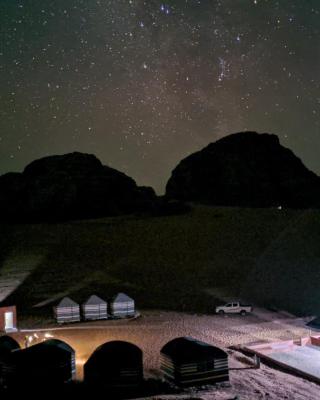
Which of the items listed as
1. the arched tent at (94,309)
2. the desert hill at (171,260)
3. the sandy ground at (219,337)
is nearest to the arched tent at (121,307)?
the arched tent at (94,309)

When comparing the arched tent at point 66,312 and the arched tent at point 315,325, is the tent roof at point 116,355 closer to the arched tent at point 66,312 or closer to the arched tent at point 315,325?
the arched tent at point 315,325

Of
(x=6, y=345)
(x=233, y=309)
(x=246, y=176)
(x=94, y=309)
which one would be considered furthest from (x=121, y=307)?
(x=246, y=176)

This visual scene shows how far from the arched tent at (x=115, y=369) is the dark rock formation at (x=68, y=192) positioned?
38.9 meters

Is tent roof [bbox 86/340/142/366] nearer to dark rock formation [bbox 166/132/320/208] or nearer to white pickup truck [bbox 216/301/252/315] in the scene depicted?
white pickup truck [bbox 216/301/252/315]

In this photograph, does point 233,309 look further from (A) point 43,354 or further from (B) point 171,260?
(B) point 171,260

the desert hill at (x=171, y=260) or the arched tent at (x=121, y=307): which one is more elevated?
the desert hill at (x=171, y=260)

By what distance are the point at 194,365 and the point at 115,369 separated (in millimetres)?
2007

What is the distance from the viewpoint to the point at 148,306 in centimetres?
2378

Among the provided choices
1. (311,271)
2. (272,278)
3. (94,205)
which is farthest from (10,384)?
(94,205)

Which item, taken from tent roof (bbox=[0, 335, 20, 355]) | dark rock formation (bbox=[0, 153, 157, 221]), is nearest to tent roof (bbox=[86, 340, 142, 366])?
tent roof (bbox=[0, 335, 20, 355])

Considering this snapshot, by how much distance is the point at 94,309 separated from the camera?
21.1 m

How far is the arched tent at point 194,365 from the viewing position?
1227 centimetres

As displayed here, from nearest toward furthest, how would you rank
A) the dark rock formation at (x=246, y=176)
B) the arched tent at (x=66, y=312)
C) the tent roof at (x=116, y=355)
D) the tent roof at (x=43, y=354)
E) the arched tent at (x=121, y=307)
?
1. the tent roof at (x=116, y=355)
2. the tent roof at (x=43, y=354)
3. the arched tent at (x=66, y=312)
4. the arched tent at (x=121, y=307)
5. the dark rock formation at (x=246, y=176)

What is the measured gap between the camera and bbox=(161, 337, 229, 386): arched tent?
1227 centimetres
